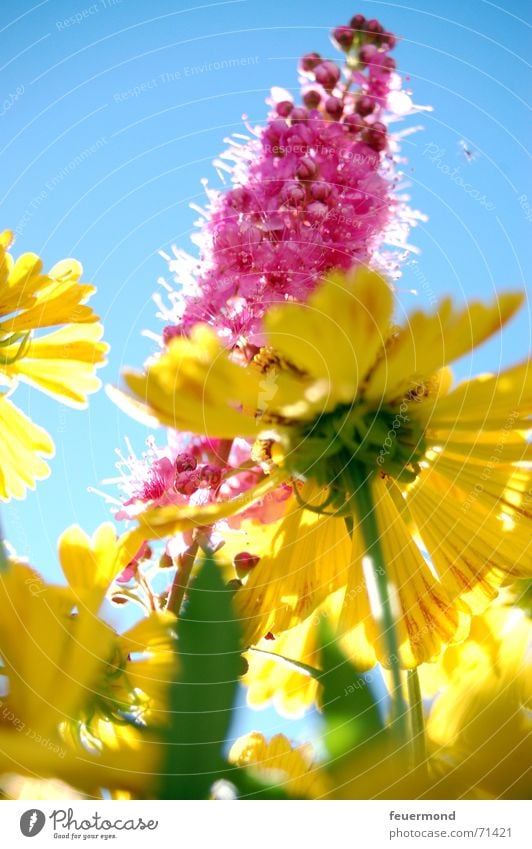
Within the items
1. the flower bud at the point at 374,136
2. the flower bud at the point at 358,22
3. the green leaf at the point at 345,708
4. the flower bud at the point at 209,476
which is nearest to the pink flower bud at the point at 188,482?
the flower bud at the point at 209,476

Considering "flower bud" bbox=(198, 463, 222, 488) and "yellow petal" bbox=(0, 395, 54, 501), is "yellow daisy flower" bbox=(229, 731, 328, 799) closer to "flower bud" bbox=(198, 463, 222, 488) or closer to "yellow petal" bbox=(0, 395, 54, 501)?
"flower bud" bbox=(198, 463, 222, 488)

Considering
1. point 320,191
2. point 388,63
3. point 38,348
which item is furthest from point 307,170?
point 38,348

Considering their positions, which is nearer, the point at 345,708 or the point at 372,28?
the point at 345,708

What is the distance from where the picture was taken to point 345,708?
0.35 m

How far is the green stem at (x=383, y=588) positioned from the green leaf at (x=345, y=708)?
0.08ft

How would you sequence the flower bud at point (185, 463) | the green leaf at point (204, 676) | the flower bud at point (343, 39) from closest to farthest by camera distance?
the green leaf at point (204, 676) < the flower bud at point (185, 463) < the flower bud at point (343, 39)

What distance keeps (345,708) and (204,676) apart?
0.24 ft

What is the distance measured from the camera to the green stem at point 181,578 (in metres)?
0.40

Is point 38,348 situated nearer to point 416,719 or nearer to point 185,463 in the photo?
point 185,463

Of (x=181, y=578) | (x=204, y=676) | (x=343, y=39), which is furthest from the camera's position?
(x=343, y=39)

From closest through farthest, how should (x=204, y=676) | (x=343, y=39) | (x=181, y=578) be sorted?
(x=204, y=676) < (x=181, y=578) < (x=343, y=39)

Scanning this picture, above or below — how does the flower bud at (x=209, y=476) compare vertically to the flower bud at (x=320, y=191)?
below

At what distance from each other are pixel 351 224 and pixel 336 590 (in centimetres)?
19

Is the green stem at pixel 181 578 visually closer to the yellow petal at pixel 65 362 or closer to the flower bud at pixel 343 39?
the yellow petal at pixel 65 362
